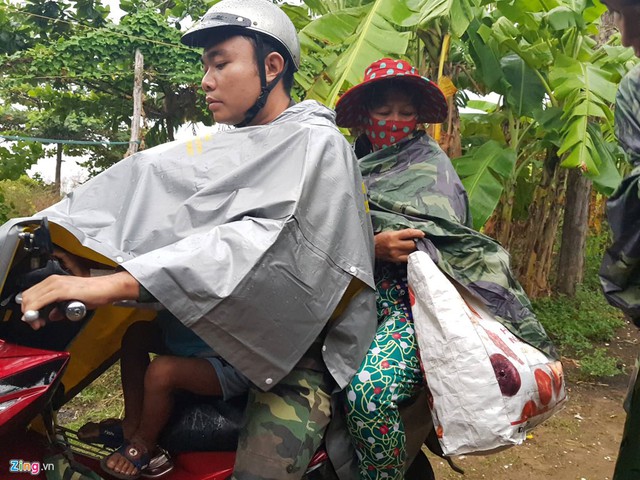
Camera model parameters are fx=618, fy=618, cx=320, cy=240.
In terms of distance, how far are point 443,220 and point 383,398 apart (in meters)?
0.67

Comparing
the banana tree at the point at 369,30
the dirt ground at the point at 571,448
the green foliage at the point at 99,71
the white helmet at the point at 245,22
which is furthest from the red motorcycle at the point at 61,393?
the green foliage at the point at 99,71

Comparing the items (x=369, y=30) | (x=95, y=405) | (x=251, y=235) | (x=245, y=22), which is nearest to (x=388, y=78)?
(x=245, y=22)

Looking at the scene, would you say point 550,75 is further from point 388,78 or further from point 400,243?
point 400,243

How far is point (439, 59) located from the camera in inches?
215

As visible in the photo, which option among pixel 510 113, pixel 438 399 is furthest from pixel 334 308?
pixel 510 113

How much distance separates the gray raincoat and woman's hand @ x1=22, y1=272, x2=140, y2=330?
1.9 inches

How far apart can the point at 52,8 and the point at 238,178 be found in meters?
10.1

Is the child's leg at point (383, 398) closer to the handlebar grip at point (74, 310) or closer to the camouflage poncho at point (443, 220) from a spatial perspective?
the camouflage poncho at point (443, 220)

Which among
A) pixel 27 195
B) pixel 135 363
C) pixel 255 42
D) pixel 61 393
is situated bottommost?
pixel 27 195

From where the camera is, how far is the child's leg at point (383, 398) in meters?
1.82

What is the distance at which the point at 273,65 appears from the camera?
81.7 inches

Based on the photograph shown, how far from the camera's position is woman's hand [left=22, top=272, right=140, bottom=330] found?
142 centimetres

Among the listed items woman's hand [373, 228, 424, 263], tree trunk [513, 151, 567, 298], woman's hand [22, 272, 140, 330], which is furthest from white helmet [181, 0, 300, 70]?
tree trunk [513, 151, 567, 298]

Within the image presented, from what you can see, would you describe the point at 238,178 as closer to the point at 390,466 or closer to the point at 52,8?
the point at 390,466
